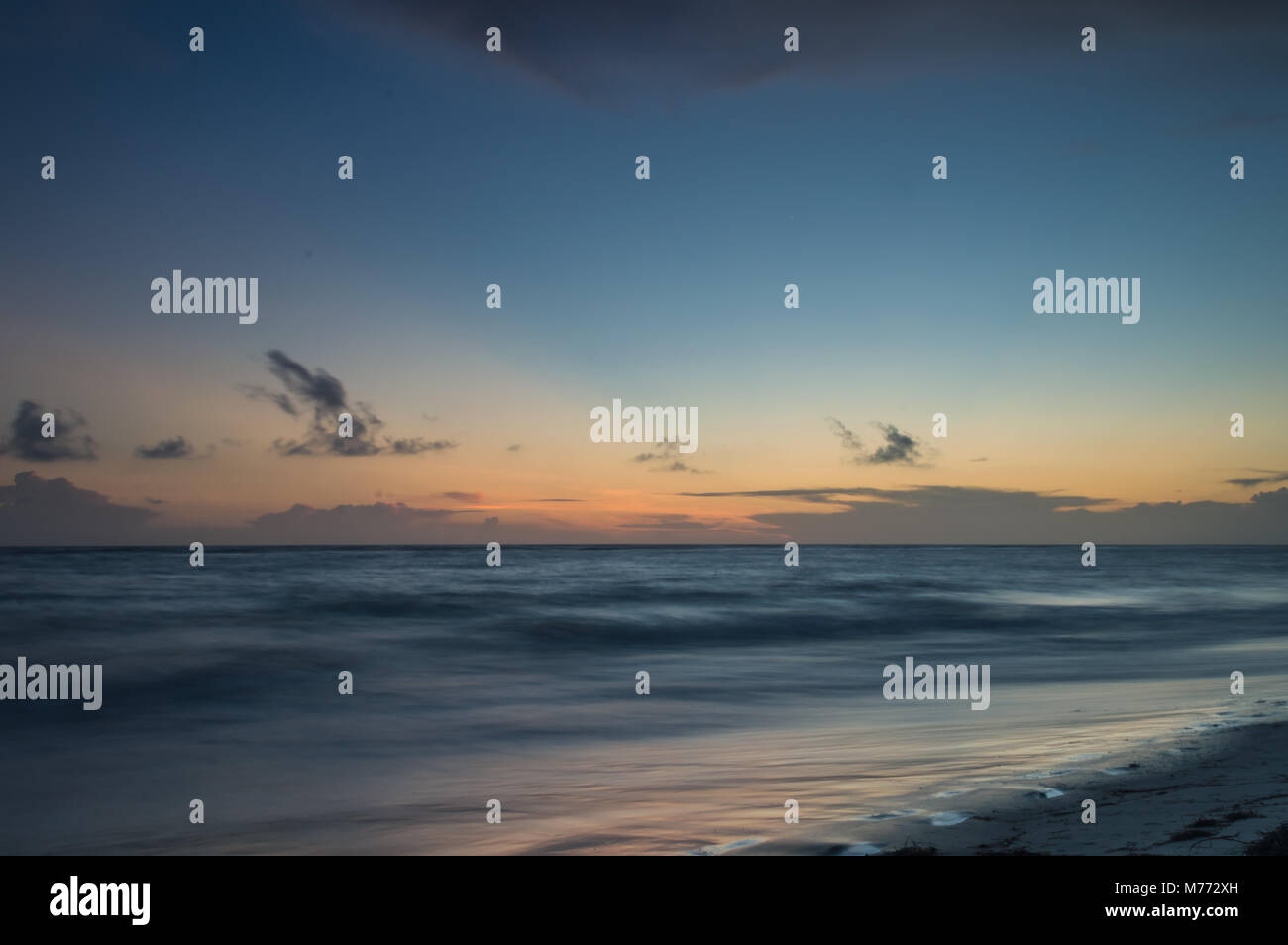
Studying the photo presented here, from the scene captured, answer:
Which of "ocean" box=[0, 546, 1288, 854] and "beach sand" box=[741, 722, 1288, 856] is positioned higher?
"beach sand" box=[741, 722, 1288, 856]

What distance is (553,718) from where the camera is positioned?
427 inches

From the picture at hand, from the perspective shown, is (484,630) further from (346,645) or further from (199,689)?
(199,689)

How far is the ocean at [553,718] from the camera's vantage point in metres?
6.23

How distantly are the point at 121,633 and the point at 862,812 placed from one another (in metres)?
19.2

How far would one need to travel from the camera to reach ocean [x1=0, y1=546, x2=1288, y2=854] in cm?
623

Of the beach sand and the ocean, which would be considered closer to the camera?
the beach sand

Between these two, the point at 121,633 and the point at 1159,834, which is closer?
the point at 1159,834

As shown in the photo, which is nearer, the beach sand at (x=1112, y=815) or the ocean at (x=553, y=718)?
the beach sand at (x=1112, y=815)

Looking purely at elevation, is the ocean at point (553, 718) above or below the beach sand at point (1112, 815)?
below

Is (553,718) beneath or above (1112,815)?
beneath

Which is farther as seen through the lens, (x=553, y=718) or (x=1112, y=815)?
(x=553, y=718)
